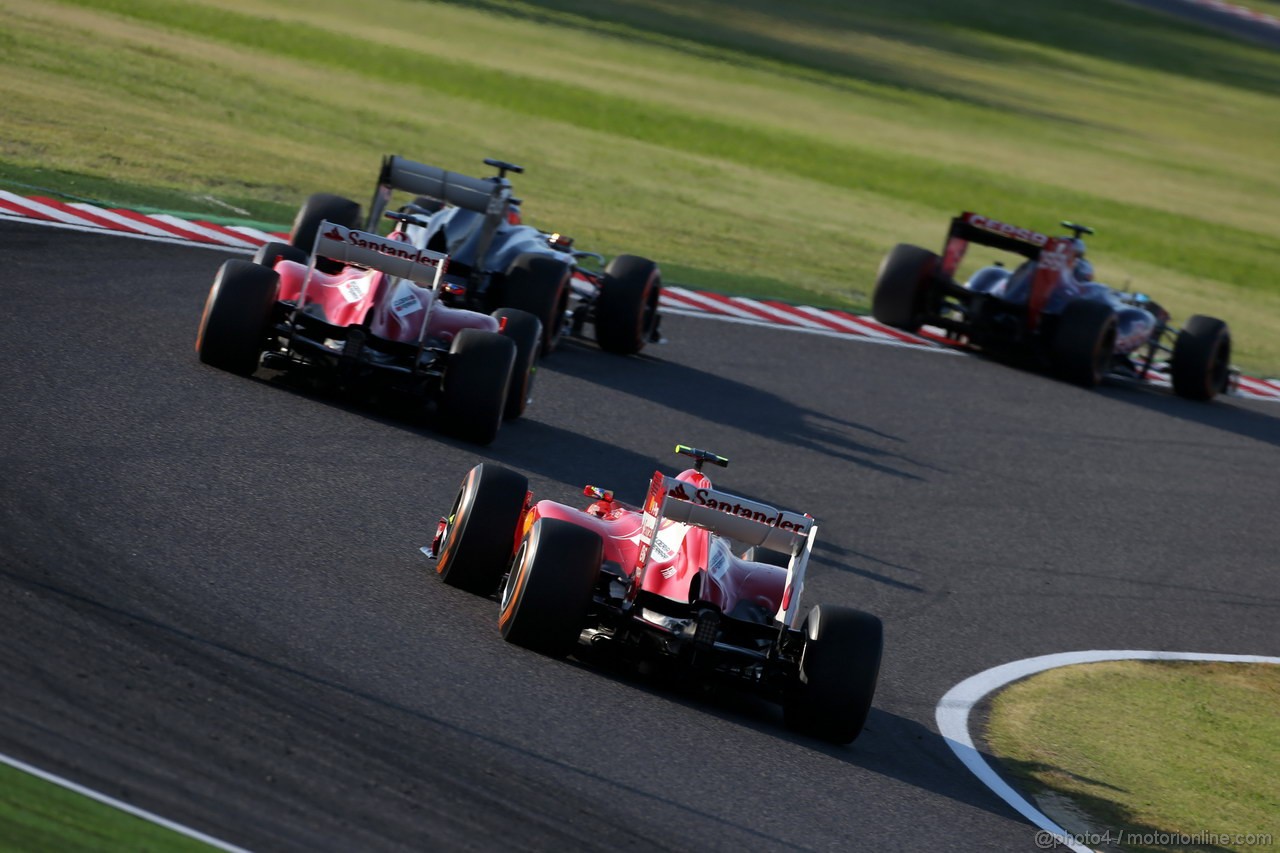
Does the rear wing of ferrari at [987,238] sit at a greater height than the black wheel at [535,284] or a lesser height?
greater

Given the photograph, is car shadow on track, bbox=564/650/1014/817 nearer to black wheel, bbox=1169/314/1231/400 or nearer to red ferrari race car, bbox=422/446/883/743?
red ferrari race car, bbox=422/446/883/743

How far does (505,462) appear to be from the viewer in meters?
12.8

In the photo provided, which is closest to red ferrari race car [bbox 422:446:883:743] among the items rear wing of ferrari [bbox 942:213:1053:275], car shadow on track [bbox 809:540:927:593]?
car shadow on track [bbox 809:540:927:593]

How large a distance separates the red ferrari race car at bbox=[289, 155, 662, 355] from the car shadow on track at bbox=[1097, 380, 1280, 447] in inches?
275

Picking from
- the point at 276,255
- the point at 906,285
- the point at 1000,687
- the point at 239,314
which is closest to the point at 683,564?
the point at 1000,687

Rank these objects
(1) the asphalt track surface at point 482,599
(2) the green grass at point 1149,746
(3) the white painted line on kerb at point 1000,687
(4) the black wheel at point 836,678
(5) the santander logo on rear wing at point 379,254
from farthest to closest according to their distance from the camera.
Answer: (5) the santander logo on rear wing at point 379,254 < (2) the green grass at point 1149,746 < (4) the black wheel at point 836,678 < (3) the white painted line on kerb at point 1000,687 < (1) the asphalt track surface at point 482,599

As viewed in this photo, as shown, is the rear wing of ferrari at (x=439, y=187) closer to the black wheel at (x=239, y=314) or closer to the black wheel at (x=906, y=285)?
the black wheel at (x=239, y=314)

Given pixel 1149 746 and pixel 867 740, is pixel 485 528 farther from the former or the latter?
pixel 1149 746

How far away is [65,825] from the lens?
5848 mm

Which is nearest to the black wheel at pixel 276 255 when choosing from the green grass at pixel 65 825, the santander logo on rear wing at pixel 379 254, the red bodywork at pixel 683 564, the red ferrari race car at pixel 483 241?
the santander logo on rear wing at pixel 379 254

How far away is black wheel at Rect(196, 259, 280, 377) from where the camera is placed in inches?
496

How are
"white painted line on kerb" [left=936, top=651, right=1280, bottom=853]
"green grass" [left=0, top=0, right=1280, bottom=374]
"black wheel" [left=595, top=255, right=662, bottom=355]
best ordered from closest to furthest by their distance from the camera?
1. "white painted line on kerb" [left=936, top=651, right=1280, bottom=853]
2. "black wheel" [left=595, top=255, right=662, bottom=355]
3. "green grass" [left=0, top=0, right=1280, bottom=374]

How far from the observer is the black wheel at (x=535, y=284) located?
15.8m

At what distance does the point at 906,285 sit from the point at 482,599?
12.8 m
